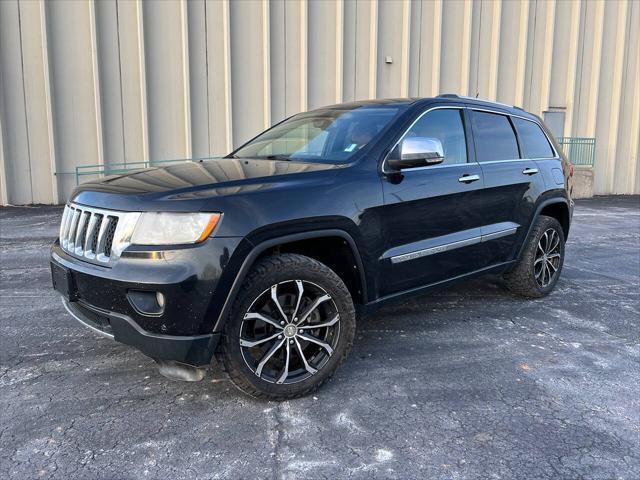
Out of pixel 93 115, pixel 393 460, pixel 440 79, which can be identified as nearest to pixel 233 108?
pixel 93 115

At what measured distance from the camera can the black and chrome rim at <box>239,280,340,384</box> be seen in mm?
2832

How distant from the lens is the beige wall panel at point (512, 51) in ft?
47.1

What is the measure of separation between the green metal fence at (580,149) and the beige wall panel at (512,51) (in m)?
2.11

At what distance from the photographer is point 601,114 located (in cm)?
1598

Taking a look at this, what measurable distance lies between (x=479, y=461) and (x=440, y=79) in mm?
12740

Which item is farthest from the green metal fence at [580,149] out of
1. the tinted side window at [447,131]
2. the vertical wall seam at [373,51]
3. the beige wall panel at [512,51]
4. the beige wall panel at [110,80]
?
the tinted side window at [447,131]

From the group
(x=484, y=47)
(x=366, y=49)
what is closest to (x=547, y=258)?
(x=366, y=49)

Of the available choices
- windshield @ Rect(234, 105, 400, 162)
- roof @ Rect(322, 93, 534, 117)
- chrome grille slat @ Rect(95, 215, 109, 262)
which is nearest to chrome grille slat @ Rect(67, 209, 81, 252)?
chrome grille slat @ Rect(95, 215, 109, 262)

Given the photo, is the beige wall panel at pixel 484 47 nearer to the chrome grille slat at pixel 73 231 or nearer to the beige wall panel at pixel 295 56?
the beige wall panel at pixel 295 56

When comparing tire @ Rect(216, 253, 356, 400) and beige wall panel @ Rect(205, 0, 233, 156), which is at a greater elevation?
beige wall panel @ Rect(205, 0, 233, 156)

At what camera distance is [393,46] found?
43.3 feet

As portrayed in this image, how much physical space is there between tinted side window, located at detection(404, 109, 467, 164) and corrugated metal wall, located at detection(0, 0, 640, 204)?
8264 millimetres

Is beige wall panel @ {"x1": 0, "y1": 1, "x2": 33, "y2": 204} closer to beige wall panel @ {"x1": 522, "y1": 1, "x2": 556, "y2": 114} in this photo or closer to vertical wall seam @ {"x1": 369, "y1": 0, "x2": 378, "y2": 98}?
vertical wall seam @ {"x1": 369, "y1": 0, "x2": 378, "y2": 98}

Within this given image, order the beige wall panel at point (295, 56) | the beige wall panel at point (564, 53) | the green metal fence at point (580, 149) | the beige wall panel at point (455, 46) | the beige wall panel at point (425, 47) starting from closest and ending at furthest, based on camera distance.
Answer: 1. the beige wall panel at point (295, 56)
2. the beige wall panel at point (425, 47)
3. the beige wall panel at point (455, 46)
4. the beige wall panel at point (564, 53)
5. the green metal fence at point (580, 149)
